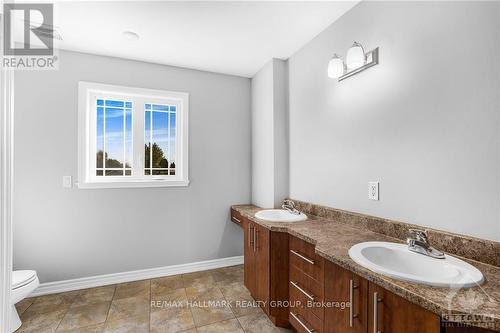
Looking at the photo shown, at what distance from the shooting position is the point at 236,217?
285 centimetres

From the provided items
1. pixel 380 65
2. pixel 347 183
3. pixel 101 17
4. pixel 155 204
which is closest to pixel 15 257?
pixel 155 204

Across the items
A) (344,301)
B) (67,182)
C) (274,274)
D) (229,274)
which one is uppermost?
(67,182)

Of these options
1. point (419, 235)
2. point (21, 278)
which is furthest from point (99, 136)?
point (419, 235)

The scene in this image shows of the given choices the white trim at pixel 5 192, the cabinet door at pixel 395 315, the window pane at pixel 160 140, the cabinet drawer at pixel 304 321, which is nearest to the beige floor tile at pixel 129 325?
the white trim at pixel 5 192

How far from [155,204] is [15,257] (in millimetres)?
1276

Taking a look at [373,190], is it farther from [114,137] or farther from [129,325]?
[114,137]

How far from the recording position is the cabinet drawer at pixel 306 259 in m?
1.43

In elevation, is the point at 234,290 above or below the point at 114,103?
below

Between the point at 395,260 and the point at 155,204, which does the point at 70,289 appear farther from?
the point at 395,260

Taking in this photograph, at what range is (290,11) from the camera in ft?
6.06

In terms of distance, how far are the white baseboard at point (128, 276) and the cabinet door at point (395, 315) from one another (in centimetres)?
220

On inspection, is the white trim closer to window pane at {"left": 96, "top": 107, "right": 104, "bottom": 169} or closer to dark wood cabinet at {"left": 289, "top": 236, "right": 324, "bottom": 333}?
dark wood cabinet at {"left": 289, "top": 236, "right": 324, "bottom": 333}

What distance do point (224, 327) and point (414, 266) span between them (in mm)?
1402

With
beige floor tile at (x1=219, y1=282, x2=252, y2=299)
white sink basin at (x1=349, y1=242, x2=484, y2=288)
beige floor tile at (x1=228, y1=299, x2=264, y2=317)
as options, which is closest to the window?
beige floor tile at (x1=219, y1=282, x2=252, y2=299)
